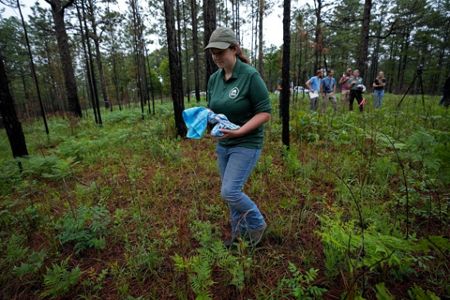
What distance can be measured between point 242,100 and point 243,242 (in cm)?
128

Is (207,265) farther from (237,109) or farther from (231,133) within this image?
(237,109)

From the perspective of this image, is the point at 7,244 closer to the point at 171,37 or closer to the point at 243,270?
the point at 243,270

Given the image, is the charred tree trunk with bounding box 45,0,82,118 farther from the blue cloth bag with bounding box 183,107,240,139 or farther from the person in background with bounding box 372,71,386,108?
the person in background with bounding box 372,71,386,108

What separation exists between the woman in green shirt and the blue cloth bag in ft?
0.23

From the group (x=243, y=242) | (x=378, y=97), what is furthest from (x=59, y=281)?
(x=378, y=97)

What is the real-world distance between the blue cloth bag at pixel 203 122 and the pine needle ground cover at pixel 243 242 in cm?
96

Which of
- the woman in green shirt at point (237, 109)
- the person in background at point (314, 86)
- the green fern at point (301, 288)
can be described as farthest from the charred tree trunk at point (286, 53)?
the person in background at point (314, 86)

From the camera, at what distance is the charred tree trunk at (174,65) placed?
611cm

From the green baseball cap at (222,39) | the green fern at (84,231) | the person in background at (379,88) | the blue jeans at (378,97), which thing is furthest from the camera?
the blue jeans at (378,97)

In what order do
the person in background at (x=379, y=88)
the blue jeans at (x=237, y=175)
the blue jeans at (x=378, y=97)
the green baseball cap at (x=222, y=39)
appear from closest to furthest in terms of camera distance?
1. the green baseball cap at (x=222, y=39)
2. the blue jeans at (x=237, y=175)
3. the person in background at (x=379, y=88)
4. the blue jeans at (x=378, y=97)

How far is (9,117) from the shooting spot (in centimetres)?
536

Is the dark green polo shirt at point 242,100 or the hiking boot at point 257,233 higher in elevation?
the dark green polo shirt at point 242,100

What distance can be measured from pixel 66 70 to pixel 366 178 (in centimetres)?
1577

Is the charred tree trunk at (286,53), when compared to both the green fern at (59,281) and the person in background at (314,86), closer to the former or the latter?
the green fern at (59,281)
